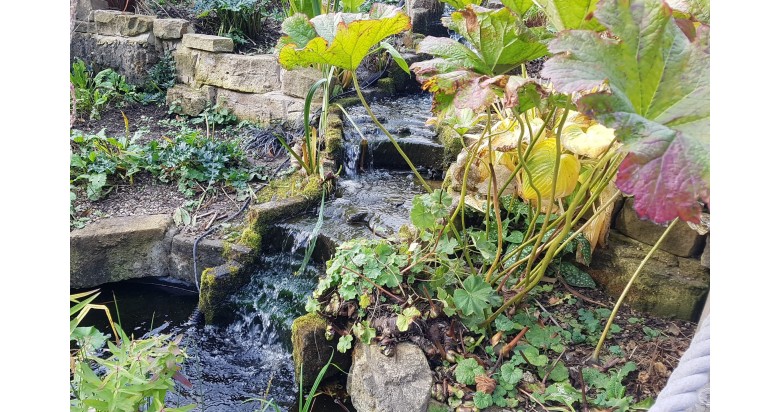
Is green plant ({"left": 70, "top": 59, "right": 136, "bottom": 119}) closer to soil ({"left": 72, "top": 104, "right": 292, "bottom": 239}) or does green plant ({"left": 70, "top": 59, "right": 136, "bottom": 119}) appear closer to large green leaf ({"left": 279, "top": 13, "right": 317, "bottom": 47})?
soil ({"left": 72, "top": 104, "right": 292, "bottom": 239})

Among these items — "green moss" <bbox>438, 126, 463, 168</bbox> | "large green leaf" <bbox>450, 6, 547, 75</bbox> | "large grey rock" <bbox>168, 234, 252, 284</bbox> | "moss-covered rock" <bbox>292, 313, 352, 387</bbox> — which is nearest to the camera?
"large green leaf" <bbox>450, 6, 547, 75</bbox>

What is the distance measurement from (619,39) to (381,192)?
7.92 ft

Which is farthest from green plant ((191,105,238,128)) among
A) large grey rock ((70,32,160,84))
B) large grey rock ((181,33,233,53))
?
large grey rock ((70,32,160,84))

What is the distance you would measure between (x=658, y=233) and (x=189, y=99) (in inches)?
145

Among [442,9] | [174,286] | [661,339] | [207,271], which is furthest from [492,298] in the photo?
[442,9]

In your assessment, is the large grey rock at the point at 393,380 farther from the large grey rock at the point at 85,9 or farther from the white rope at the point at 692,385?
the large grey rock at the point at 85,9

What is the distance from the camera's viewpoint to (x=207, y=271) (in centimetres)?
278

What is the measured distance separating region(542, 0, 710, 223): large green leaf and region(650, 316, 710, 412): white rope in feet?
0.64

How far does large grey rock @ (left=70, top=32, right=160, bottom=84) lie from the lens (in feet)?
15.2

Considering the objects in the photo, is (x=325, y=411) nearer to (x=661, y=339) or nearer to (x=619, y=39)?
(x=661, y=339)

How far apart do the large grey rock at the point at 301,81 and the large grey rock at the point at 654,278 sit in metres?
2.66

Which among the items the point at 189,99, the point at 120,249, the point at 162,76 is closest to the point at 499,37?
the point at 120,249

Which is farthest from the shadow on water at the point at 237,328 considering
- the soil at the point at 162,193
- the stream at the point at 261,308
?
the soil at the point at 162,193

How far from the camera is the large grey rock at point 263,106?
4148mm
